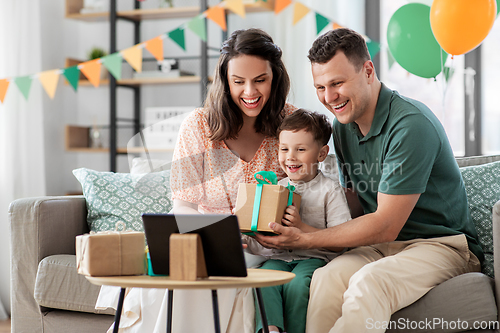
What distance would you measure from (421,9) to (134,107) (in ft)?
7.62

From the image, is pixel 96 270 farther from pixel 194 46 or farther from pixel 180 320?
pixel 194 46

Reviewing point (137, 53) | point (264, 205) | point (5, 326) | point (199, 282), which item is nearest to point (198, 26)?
point (137, 53)

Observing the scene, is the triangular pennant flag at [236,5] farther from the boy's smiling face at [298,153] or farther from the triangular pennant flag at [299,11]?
the boy's smiling face at [298,153]

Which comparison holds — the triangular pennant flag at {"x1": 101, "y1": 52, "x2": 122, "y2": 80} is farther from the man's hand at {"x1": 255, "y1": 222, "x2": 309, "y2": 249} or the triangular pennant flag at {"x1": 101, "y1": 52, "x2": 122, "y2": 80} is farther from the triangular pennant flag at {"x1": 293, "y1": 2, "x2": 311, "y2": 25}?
the man's hand at {"x1": 255, "y1": 222, "x2": 309, "y2": 249}

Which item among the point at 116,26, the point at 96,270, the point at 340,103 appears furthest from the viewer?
the point at 116,26

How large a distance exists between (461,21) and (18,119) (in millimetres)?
2697

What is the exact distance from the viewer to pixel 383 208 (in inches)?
61.9

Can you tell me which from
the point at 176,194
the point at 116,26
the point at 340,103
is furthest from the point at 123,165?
the point at 340,103

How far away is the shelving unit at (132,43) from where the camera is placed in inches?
142

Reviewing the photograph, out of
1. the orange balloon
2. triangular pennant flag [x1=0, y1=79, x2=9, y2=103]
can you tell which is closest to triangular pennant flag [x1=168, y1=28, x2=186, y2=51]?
triangular pennant flag [x1=0, y1=79, x2=9, y2=103]

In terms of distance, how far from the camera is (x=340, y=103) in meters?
1.69

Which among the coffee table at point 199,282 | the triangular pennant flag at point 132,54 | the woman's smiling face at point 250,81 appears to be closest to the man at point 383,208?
the woman's smiling face at point 250,81

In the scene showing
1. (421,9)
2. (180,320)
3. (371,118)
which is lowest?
(180,320)

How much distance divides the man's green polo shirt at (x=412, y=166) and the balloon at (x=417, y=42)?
1.10 metres
